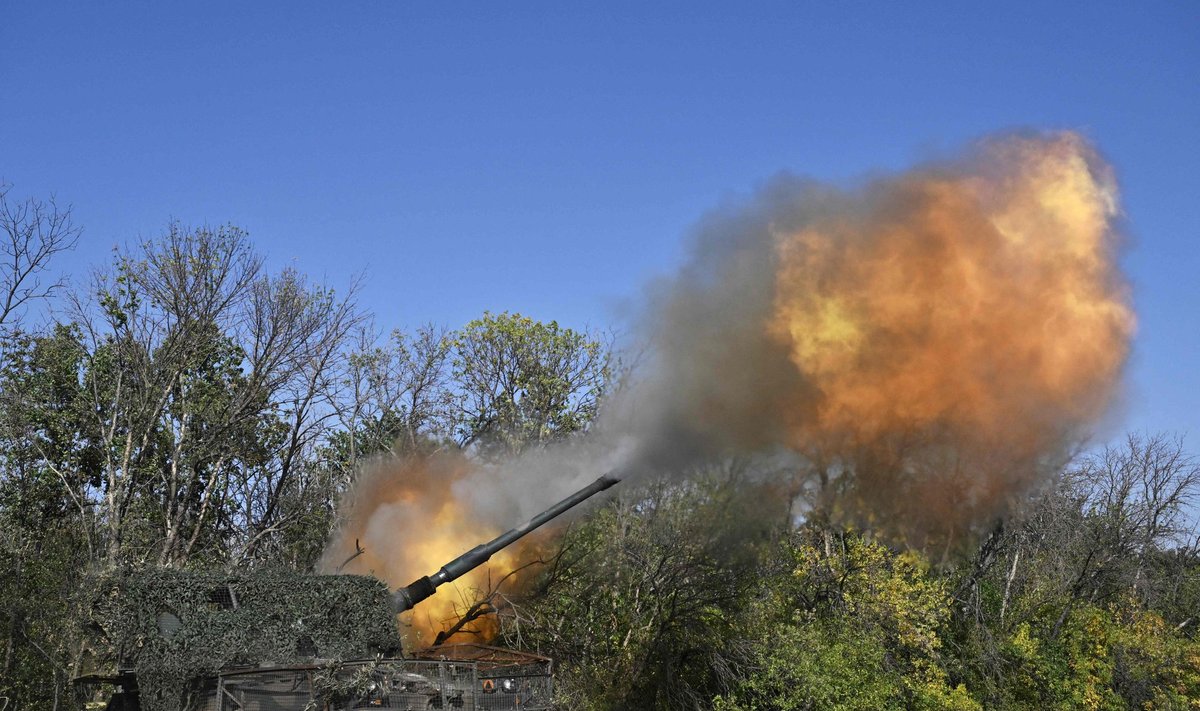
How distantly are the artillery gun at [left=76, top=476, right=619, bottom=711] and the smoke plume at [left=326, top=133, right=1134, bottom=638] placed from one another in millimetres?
5557

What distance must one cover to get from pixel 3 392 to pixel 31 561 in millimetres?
15017

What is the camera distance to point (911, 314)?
777 inches

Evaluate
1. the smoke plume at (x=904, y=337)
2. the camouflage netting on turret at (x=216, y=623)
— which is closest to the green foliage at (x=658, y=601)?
the smoke plume at (x=904, y=337)

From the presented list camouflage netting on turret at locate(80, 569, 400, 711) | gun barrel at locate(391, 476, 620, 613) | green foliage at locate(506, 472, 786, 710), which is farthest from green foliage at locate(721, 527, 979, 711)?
camouflage netting on turret at locate(80, 569, 400, 711)

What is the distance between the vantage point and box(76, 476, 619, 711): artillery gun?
15086mm

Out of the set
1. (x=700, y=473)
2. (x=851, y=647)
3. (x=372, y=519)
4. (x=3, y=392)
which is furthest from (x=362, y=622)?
(x=3, y=392)

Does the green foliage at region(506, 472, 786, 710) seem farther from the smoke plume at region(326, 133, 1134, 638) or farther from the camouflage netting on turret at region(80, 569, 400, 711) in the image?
the camouflage netting on turret at region(80, 569, 400, 711)

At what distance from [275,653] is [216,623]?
1.08m

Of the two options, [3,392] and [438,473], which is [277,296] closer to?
[3,392]

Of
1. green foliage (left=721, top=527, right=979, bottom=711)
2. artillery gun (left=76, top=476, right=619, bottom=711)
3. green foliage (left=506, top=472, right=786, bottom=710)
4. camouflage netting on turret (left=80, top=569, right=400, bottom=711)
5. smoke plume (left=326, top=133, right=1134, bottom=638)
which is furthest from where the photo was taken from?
green foliage (left=506, top=472, right=786, bottom=710)

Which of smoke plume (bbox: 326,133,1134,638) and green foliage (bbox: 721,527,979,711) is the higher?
smoke plume (bbox: 326,133,1134,638)

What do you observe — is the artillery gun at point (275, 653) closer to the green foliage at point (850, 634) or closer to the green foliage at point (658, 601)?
the green foliage at point (658, 601)

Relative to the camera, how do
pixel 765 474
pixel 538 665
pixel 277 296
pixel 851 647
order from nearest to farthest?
pixel 538 665 < pixel 765 474 < pixel 851 647 < pixel 277 296

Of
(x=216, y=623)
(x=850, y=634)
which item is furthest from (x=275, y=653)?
(x=850, y=634)
